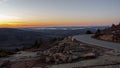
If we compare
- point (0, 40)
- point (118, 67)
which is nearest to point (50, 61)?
point (118, 67)

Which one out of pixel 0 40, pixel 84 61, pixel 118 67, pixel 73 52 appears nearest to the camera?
pixel 118 67

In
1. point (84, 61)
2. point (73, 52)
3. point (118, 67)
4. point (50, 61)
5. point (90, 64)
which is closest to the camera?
point (118, 67)

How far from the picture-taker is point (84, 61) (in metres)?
17.2

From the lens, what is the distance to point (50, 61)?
18469 mm

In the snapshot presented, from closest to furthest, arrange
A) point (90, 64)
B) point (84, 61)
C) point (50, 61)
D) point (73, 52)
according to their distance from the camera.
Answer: point (90, 64), point (84, 61), point (50, 61), point (73, 52)

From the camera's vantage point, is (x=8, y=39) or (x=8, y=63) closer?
(x=8, y=63)

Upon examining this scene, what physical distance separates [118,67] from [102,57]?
333 centimetres

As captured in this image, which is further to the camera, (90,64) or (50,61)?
(50,61)

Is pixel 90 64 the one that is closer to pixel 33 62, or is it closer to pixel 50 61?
pixel 50 61

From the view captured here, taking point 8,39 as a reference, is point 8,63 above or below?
above

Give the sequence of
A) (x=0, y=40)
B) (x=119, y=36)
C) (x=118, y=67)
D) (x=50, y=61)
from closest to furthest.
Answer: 1. (x=118, y=67)
2. (x=50, y=61)
3. (x=119, y=36)
4. (x=0, y=40)

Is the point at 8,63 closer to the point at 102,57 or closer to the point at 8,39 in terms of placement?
the point at 102,57

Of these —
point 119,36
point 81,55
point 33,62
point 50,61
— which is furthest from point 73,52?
point 119,36

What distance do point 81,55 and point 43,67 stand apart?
3.65 m
